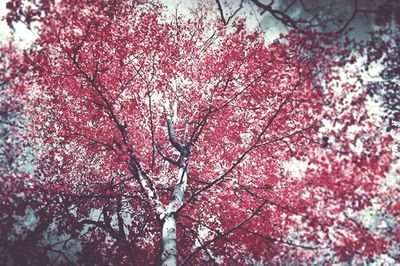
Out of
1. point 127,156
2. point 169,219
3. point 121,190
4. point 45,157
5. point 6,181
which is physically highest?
point 45,157

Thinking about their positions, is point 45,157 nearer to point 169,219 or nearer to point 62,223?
point 62,223

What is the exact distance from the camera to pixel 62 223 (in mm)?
11125

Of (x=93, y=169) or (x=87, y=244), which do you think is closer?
(x=87, y=244)

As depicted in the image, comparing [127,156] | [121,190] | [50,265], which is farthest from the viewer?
[121,190]

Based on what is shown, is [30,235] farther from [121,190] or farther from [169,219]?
[169,219]

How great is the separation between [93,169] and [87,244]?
2.85 meters

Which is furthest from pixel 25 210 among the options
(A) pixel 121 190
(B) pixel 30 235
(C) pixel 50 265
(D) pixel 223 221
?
(D) pixel 223 221

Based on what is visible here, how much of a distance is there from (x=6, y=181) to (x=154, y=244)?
631cm

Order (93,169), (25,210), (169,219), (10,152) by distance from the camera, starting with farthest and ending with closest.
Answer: (93,169), (10,152), (25,210), (169,219)

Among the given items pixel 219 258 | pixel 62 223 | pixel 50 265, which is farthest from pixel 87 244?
pixel 219 258

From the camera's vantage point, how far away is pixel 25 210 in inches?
364

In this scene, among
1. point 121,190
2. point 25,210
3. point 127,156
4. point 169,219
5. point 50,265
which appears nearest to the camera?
point 169,219

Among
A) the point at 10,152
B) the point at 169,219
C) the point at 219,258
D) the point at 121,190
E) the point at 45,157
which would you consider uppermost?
the point at 45,157

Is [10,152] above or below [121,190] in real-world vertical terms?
above
